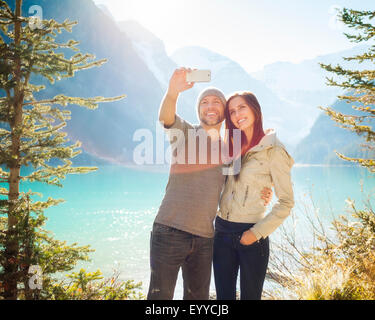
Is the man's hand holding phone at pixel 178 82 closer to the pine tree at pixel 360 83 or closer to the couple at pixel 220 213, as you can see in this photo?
the couple at pixel 220 213

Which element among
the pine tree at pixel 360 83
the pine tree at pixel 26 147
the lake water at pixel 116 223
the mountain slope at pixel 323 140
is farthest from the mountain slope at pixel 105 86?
the mountain slope at pixel 323 140

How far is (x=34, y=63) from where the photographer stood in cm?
373

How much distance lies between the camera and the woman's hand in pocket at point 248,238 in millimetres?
2096

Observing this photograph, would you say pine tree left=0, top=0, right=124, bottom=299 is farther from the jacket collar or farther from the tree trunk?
the jacket collar

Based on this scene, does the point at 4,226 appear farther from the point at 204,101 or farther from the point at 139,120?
the point at 139,120

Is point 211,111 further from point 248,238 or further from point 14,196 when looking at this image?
point 14,196

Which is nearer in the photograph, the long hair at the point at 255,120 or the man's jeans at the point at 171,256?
the man's jeans at the point at 171,256

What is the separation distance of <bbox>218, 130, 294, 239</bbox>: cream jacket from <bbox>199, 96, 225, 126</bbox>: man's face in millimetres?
429

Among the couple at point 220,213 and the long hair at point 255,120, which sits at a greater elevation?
the long hair at point 255,120

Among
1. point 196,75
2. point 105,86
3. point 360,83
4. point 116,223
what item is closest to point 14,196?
point 196,75

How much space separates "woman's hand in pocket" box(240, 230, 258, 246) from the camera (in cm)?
210

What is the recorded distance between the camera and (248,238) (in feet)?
6.92

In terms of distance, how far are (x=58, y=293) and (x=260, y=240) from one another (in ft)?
8.98

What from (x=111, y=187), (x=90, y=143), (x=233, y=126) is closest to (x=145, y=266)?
(x=233, y=126)
